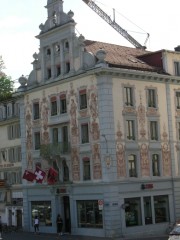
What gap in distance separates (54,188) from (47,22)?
1755 centimetres

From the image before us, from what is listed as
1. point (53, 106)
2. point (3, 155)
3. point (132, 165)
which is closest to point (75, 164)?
point (132, 165)

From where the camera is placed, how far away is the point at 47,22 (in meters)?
58.2

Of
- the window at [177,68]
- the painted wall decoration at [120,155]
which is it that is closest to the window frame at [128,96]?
the painted wall decoration at [120,155]

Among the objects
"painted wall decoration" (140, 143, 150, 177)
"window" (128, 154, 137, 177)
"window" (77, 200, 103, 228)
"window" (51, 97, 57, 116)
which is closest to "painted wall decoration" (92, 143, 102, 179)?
"window" (77, 200, 103, 228)

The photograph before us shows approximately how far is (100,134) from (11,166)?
788 inches

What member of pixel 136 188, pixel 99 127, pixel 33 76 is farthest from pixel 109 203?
pixel 33 76

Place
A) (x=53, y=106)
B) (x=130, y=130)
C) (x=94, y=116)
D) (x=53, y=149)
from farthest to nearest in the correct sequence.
A: 1. (x=53, y=106)
2. (x=53, y=149)
3. (x=130, y=130)
4. (x=94, y=116)

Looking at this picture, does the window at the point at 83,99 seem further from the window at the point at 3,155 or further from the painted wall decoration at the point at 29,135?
the window at the point at 3,155

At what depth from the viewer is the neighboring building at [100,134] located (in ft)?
167

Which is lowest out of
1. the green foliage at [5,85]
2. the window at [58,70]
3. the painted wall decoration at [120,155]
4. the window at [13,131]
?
the painted wall decoration at [120,155]

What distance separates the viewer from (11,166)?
67312 millimetres

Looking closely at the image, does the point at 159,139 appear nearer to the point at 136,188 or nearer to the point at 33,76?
the point at 136,188

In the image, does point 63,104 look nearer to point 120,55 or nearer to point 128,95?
point 128,95

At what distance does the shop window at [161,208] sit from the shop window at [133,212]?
2.27 meters
